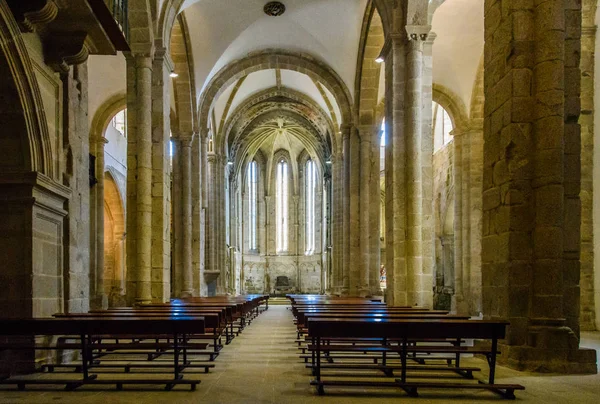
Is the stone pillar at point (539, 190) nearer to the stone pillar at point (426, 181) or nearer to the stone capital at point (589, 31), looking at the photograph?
the stone pillar at point (426, 181)

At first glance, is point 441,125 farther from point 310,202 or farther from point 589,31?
point 310,202

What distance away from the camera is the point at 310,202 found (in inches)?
1726

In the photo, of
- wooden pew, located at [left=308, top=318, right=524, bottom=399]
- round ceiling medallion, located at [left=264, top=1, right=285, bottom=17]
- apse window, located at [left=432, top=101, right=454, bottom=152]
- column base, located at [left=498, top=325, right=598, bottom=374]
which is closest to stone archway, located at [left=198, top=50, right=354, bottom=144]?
round ceiling medallion, located at [left=264, top=1, right=285, bottom=17]

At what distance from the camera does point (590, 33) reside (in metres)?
13.1

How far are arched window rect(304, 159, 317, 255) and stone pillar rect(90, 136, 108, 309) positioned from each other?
24.4 metres

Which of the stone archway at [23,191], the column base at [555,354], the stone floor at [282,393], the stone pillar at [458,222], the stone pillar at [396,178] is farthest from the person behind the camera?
the stone pillar at [458,222]

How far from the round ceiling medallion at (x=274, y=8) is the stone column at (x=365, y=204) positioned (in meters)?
5.09

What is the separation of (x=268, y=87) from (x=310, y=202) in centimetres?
1645

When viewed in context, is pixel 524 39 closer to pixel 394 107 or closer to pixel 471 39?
pixel 394 107

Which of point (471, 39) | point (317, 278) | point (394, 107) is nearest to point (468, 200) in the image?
point (471, 39)

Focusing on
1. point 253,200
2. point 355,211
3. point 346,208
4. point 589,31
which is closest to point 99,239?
point 355,211

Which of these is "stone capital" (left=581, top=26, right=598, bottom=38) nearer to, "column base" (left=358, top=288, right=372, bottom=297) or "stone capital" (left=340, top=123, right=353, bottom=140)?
"stone capital" (left=340, top=123, right=353, bottom=140)

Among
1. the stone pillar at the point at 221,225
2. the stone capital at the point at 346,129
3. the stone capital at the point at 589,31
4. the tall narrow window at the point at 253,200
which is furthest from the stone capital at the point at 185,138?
the tall narrow window at the point at 253,200

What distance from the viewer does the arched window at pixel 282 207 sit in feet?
146
